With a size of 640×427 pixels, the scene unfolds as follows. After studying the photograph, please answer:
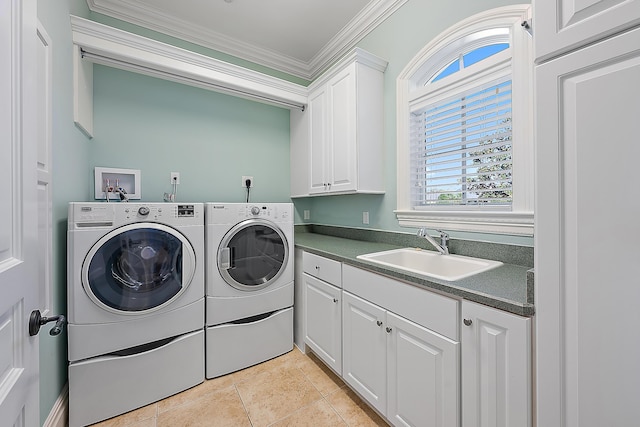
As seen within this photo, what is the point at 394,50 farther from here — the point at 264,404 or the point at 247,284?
the point at 264,404

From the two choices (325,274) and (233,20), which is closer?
(325,274)

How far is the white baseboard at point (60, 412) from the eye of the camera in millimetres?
1336

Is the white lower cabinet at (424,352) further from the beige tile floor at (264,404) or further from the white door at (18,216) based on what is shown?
the white door at (18,216)

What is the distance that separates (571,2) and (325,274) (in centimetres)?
162

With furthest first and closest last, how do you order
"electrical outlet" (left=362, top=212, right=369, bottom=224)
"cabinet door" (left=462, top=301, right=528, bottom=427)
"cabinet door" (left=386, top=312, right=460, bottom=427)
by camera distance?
1. "electrical outlet" (left=362, top=212, right=369, bottom=224)
2. "cabinet door" (left=386, top=312, right=460, bottom=427)
3. "cabinet door" (left=462, top=301, right=528, bottom=427)

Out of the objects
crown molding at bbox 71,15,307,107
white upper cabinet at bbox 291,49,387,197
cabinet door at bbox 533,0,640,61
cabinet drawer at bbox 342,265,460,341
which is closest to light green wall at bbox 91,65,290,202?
crown molding at bbox 71,15,307,107

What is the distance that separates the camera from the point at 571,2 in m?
0.68

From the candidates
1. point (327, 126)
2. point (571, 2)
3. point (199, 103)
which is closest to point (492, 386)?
point (571, 2)

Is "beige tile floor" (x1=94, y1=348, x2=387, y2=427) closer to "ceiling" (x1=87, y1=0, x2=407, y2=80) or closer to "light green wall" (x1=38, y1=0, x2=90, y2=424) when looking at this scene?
"light green wall" (x1=38, y1=0, x2=90, y2=424)

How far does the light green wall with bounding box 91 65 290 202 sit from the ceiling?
472mm

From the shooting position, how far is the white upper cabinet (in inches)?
81.5

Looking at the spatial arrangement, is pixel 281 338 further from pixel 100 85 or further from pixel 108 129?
pixel 100 85

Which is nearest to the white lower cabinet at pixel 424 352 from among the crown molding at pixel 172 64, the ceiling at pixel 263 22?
the crown molding at pixel 172 64

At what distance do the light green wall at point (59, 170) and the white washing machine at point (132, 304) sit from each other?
8 cm
